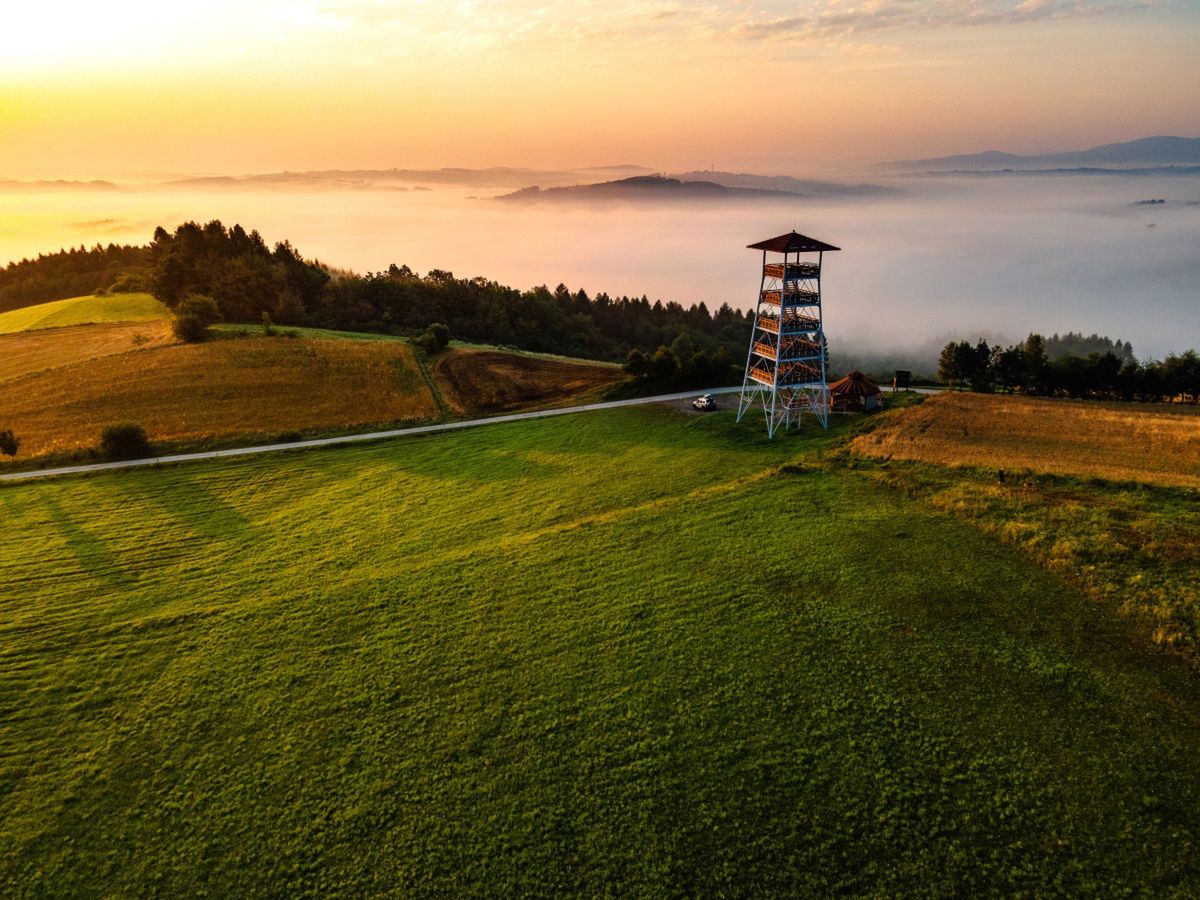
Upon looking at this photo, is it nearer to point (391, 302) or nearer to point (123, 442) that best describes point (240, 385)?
point (123, 442)

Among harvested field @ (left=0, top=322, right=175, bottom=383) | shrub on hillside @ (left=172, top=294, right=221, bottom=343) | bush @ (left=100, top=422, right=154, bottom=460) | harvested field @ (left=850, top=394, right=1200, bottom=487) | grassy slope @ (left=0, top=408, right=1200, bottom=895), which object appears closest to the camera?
grassy slope @ (left=0, top=408, right=1200, bottom=895)

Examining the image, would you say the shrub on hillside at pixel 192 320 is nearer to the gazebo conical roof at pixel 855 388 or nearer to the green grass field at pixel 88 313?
the green grass field at pixel 88 313

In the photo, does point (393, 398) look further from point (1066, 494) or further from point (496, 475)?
point (1066, 494)

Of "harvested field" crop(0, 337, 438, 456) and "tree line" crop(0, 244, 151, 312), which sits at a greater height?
"tree line" crop(0, 244, 151, 312)

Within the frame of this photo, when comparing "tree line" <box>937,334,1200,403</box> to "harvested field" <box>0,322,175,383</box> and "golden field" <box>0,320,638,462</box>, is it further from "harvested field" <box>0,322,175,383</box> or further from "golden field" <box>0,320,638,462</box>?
"harvested field" <box>0,322,175,383</box>

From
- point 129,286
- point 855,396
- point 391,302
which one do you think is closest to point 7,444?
point 391,302

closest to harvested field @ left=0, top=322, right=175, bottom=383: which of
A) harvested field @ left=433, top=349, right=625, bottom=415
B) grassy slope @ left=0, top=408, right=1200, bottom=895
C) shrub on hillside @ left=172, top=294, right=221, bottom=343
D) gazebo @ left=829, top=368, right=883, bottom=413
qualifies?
shrub on hillside @ left=172, top=294, right=221, bottom=343
